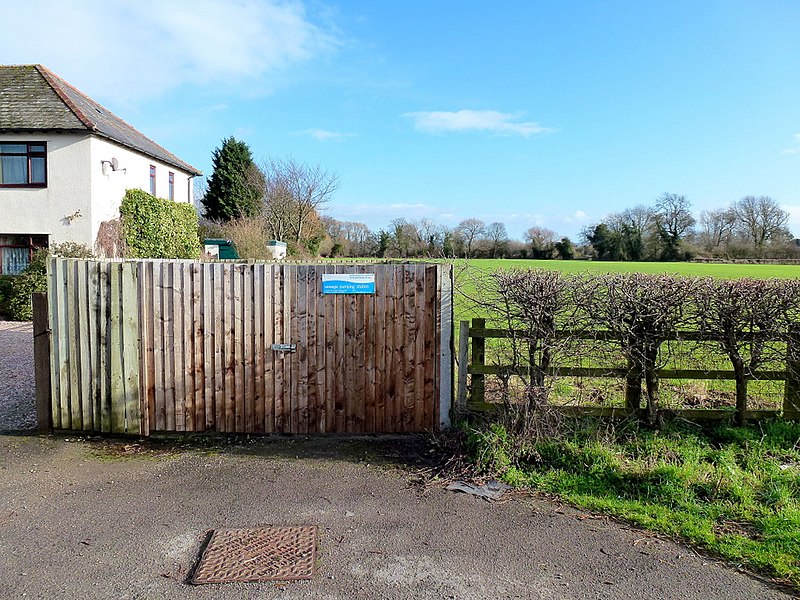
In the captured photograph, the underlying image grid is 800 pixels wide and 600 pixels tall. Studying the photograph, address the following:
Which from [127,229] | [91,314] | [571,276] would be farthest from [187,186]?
[571,276]

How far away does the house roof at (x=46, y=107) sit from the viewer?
724 inches

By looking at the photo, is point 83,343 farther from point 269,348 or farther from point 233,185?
point 233,185

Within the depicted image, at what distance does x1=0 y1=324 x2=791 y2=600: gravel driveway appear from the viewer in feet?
11.1

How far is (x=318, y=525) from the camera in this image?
13.6ft

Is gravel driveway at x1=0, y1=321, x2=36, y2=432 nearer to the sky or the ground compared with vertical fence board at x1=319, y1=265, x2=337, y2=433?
nearer to the ground

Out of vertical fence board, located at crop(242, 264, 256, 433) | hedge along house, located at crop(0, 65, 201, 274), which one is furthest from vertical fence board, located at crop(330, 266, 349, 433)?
hedge along house, located at crop(0, 65, 201, 274)

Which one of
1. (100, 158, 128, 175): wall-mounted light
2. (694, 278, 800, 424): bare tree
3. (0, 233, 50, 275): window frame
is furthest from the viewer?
(100, 158, 128, 175): wall-mounted light

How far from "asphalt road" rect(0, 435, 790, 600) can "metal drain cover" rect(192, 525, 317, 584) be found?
86 mm

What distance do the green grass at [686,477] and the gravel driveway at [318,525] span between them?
0.93ft

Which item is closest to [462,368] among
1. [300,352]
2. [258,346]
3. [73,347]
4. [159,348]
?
[300,352]

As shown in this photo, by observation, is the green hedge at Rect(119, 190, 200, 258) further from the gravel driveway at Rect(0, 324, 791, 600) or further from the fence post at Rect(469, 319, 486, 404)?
the fence post at Rect(469, 319, 486, 404)

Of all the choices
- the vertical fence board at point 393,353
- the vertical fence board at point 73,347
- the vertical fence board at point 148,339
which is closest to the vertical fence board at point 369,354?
the vertical fence board at point 393,353

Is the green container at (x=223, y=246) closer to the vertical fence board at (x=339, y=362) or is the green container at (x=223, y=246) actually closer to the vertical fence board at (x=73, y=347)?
the vertical fence board at (x=73, y=347)

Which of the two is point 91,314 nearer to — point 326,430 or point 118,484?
point 118,484
